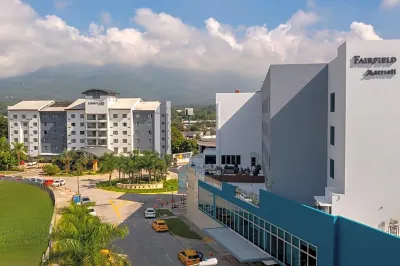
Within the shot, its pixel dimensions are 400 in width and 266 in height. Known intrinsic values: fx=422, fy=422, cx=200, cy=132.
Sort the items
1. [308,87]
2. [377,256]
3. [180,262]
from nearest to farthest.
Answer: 1. [377,256]
2. [308,87]
3. [180,262]

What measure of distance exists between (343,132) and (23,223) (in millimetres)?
28190

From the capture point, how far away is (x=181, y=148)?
89188 millimetres

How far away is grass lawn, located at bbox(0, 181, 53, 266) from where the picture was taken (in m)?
27.1

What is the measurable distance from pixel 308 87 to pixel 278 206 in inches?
277

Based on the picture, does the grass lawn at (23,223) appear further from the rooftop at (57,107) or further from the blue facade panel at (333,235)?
the rooftop at (57,107)

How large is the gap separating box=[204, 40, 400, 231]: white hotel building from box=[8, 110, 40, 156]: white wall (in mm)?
67453

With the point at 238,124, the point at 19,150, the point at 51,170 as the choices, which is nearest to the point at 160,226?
the point at 238,124

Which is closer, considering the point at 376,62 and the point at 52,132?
the point at 376,62

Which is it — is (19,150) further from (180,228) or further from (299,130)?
(299,130)

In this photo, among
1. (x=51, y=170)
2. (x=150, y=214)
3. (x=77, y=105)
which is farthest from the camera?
(x=77, y=105)

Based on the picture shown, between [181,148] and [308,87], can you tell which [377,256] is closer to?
[308,87]

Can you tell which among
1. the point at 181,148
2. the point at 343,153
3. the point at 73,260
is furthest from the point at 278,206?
the point at 181,148

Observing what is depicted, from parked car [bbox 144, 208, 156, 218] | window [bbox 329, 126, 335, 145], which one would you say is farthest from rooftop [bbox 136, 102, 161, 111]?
window [bbox 329, 126, 335, 145]

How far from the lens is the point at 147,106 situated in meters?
77.9
